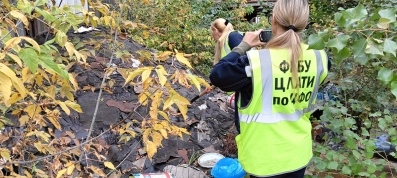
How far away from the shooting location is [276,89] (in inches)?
78.2

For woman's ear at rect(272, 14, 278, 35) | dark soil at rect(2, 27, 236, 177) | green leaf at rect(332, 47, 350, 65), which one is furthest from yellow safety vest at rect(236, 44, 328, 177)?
dark soil at rect(2, 27, 236, 177)

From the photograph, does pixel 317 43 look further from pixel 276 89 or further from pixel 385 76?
pixel 276 89

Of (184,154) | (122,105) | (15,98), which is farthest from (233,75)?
(122,105)

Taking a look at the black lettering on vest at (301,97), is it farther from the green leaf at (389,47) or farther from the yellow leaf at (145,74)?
the yellow leaf at (145,74)

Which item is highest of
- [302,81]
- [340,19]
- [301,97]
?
[340,19]

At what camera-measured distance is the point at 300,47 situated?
201 centimetres

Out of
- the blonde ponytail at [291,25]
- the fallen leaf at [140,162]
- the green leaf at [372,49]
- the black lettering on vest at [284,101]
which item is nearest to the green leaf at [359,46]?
the green leaf at [372,49]

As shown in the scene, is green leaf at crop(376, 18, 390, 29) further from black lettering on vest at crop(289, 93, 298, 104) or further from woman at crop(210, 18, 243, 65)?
woman at crop(210, 18, 243, 65)

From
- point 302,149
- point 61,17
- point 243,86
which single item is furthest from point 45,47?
point 302,149

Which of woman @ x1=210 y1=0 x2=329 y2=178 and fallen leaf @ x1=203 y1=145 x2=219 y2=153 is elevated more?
woman @ x1=210 y1=0 x2=329 y2=178

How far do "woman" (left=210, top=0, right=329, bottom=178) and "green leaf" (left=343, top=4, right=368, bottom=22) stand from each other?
53 centimetres

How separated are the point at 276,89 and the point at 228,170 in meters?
1.38

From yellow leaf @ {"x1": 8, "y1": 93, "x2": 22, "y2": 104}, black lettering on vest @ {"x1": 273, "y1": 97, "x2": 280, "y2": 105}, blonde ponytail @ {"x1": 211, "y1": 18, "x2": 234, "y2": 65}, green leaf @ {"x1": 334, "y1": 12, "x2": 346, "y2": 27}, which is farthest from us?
blonde ponytail @ {"x1": 211, "y1": 18, "x2": 234, "y2": 65}

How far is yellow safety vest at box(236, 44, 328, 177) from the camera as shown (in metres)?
1.95
